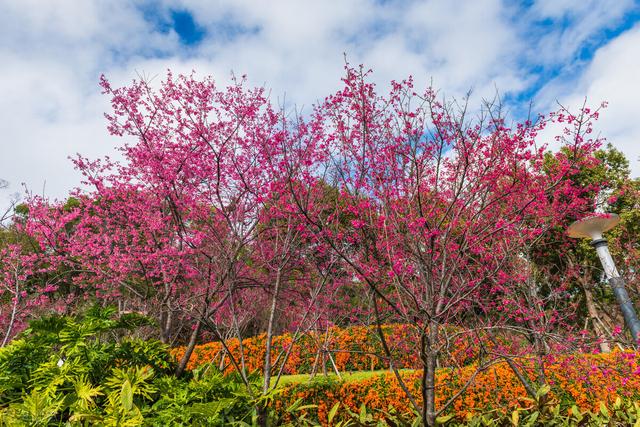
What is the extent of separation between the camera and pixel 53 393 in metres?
3.01

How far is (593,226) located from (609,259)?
87cm

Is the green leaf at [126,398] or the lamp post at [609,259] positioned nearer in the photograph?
the green leaf at [126,398]

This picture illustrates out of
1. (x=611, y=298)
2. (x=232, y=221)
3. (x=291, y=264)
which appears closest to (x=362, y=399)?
(x=291, y=264)

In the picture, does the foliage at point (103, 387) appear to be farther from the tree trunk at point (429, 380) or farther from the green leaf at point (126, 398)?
the tree trunk at point (429, 380)

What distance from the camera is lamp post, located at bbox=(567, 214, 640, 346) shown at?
7.49 metres

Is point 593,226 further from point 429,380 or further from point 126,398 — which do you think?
point 126,398

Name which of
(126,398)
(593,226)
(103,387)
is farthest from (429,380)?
(593,226)

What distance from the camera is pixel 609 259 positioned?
8.38 meters

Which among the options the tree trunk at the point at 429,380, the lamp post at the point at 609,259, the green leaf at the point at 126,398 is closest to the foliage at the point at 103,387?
the green leaf at the point at 126,398

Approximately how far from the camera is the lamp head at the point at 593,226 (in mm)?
8047

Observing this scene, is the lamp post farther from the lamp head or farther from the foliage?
the foliage

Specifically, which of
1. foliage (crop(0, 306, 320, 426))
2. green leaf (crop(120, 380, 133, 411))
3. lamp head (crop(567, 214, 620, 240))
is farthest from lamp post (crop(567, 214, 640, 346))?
green leaf (crop(120, 380, 133, 411))

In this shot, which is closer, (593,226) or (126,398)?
(126,398)

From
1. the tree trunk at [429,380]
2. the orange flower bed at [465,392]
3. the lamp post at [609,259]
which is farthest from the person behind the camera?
the lamp post at [609,259]
